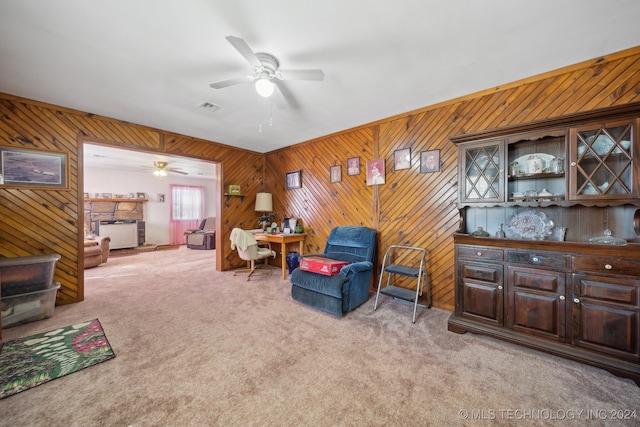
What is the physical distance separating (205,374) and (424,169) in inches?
133

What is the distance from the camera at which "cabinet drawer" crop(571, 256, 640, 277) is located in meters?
1.79

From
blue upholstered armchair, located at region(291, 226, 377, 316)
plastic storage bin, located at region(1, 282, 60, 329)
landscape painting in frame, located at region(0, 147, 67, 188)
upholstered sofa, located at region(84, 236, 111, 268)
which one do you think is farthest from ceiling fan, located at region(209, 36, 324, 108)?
upholstered sofa, located at region(84, 236, 111, 268)

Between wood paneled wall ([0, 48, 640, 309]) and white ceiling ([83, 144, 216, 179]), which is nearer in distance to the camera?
wood paneled wall ([0, 48, 640, 309])

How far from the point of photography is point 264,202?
17.3 ft

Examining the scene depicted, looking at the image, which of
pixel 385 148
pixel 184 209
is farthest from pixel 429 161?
pixel 184 209

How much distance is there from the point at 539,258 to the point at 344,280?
1895 mm

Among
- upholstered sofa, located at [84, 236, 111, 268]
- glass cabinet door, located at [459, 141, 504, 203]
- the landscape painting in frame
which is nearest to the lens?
glass cabinet door, located at [459, 141, 504, 203]

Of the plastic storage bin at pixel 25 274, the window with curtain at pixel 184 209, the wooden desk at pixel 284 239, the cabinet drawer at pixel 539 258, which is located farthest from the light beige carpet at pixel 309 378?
the window with curtain at pixel 184 209

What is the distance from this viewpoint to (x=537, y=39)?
2004 millimetres

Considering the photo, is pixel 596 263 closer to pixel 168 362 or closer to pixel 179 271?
pixel 168 362

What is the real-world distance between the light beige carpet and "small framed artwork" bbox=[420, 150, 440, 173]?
1.90 metres

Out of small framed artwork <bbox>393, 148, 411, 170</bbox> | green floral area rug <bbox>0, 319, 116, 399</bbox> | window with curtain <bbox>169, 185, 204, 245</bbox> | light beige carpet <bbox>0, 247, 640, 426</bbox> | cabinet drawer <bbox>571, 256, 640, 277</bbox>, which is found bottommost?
light beige carpet <bbox>0, 247, 640, 426</bbox>

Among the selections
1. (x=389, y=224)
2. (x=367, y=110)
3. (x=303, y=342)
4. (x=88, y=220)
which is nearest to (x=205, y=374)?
(x=303, y=342)

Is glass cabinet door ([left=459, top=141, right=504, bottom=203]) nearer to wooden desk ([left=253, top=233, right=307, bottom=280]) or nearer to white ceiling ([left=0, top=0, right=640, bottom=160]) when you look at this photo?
white ceiling ([left=0, top=0, right=640, bottom=160])
